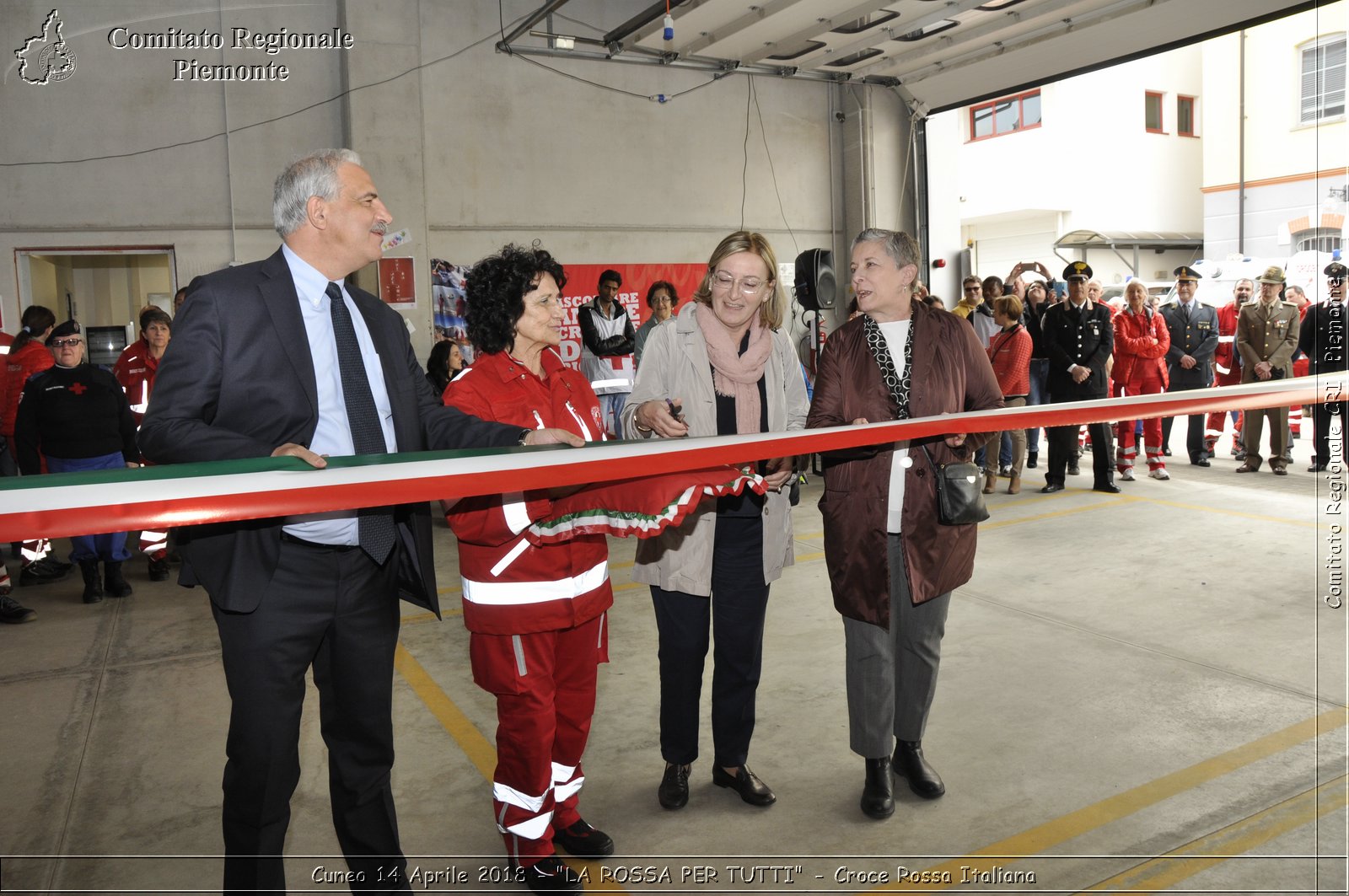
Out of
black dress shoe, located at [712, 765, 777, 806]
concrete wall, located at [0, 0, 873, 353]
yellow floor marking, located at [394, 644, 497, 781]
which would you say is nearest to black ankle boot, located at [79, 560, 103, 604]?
yellow floor marking, located at [394, 644, 497, 781]

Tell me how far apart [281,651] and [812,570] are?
4.36 meters

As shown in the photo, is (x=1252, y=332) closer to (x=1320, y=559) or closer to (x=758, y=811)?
(x=1320, y=559)

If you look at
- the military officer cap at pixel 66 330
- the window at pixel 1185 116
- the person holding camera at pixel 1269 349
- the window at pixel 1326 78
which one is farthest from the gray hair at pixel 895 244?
the window at pixel 1185 116

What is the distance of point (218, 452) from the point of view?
192 centimetres

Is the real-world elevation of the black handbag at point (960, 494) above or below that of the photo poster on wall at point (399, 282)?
below

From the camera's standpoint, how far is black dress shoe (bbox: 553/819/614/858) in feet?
8.87

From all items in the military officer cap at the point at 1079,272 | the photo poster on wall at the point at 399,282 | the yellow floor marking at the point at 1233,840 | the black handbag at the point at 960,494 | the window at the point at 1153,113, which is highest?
the window at the point at 1153,113

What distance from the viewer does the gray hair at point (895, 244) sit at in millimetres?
2924

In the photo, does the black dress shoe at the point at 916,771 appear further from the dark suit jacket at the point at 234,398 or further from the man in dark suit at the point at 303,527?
the dark suit jacket at the point at 234,398

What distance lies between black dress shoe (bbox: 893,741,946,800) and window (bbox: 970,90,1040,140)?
23.3 metres

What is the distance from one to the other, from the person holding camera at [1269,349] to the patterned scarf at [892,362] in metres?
7.49

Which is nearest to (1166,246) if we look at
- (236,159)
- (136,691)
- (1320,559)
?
(1320,559)

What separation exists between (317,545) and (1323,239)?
950 inches

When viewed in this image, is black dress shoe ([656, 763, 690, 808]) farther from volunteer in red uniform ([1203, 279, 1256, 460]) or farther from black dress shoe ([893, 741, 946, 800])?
volunteer in red uniform ([1203, 279, 1256, 460])
